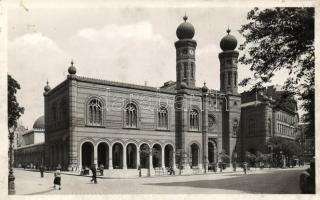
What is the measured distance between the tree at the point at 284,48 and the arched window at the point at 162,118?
2828 cm

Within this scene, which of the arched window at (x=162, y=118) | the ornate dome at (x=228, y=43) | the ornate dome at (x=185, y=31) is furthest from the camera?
the ornate dome at (x=228, y=43)

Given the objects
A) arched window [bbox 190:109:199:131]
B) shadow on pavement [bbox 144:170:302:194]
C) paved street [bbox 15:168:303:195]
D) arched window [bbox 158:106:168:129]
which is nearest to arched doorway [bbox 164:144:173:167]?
arched window [bbox 158:106:168:129]

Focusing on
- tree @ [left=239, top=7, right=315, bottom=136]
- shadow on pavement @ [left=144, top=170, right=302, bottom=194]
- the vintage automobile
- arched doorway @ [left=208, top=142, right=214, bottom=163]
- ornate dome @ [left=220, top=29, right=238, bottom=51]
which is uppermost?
ornate dome @ [left=220, top=29, right=238, bottom=51]

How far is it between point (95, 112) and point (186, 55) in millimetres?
15042

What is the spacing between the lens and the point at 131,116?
42.3 metres

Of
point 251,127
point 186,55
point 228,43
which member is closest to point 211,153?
point 251,127

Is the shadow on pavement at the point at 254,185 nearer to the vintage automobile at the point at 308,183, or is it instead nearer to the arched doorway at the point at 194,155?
the vintage automobile at the point at 308,183

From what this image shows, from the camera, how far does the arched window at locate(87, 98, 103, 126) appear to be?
3938cm

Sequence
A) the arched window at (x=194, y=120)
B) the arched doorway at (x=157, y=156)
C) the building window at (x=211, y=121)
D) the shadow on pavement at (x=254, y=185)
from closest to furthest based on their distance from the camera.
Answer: the shadow on pavement at (x=254, y=185)
the arched doorway at (x=157, y=156)
the arched window at (x=194, y=120)
the building window at (x=211, y=121)

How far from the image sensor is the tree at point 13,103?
2052 cm

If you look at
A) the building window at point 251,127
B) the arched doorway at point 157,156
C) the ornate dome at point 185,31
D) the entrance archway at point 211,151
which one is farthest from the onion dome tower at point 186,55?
the building window at point 251,127

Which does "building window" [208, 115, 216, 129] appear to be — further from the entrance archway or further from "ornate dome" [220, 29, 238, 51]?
"ornate dome" [220, 29, 238, 51]

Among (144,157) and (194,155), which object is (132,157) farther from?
Answer: (194,155)

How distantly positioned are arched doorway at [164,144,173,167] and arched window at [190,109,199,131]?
3.42 m
